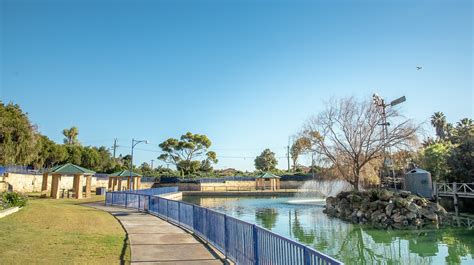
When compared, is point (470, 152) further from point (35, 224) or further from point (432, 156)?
point (35, 224)

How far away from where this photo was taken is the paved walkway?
886 centimetres

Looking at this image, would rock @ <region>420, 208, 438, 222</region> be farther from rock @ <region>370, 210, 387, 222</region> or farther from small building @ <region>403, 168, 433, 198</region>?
small building @ <region>403, 168, 433, 198</region>

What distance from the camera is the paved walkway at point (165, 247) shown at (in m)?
8.86

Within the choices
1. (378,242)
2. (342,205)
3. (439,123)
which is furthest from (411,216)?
(439,123)

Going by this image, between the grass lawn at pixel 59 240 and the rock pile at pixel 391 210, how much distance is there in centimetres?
1656

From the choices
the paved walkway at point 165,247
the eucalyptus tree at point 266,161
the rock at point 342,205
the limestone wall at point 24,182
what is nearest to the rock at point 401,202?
the rock at point 342,205

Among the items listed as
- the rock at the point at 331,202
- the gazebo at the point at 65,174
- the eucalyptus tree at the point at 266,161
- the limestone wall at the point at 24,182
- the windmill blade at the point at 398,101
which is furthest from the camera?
the eucalyptus tree at the point at 266,161

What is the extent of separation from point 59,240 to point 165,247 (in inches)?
134

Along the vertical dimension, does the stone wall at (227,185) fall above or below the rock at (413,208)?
above

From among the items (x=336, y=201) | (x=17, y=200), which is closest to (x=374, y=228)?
(x=336, y=201)

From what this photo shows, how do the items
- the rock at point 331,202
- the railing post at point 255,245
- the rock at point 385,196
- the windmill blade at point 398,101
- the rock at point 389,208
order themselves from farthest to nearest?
the windmill blade at point 398,101, the rock at point 331,202, the rock at point 385,196, the rock at point 389,208, the railing post at point 255,245

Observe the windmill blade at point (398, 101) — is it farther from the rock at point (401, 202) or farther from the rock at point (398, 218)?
the rock at point (398, 218)

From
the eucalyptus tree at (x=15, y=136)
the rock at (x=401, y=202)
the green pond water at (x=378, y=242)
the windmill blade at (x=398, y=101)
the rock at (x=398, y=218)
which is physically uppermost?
the windmill blade at (x=398, y=101)

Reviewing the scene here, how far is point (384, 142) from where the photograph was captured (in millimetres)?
27625
